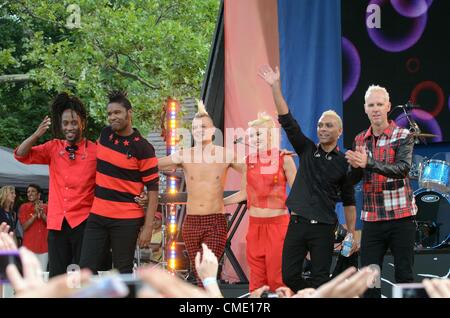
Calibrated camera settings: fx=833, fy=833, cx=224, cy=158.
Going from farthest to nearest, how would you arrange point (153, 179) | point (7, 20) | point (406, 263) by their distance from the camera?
point (7, 20) < point (153, 179) < point (406, 263)

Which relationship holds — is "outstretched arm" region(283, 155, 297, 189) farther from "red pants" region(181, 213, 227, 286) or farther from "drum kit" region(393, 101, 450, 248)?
"drum kit" region(393, 101, 450, 248)

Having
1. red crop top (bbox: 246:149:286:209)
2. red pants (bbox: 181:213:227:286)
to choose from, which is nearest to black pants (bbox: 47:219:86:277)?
red pants (bbox: 181:213:227:286)

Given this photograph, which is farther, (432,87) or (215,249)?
(432,87)

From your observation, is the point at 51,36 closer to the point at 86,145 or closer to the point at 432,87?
the point at 432,87

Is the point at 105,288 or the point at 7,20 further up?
the point at 7,20

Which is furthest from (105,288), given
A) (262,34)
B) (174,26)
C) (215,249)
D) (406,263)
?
(174,26)

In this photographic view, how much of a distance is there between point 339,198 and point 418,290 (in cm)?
437

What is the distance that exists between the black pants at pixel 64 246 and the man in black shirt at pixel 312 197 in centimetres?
145

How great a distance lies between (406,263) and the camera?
5598mm

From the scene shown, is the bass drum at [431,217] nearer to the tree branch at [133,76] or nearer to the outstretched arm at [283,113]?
the outstretched arm at [283,113]

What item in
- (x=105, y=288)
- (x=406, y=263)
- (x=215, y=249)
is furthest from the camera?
(x=215, y=249)
